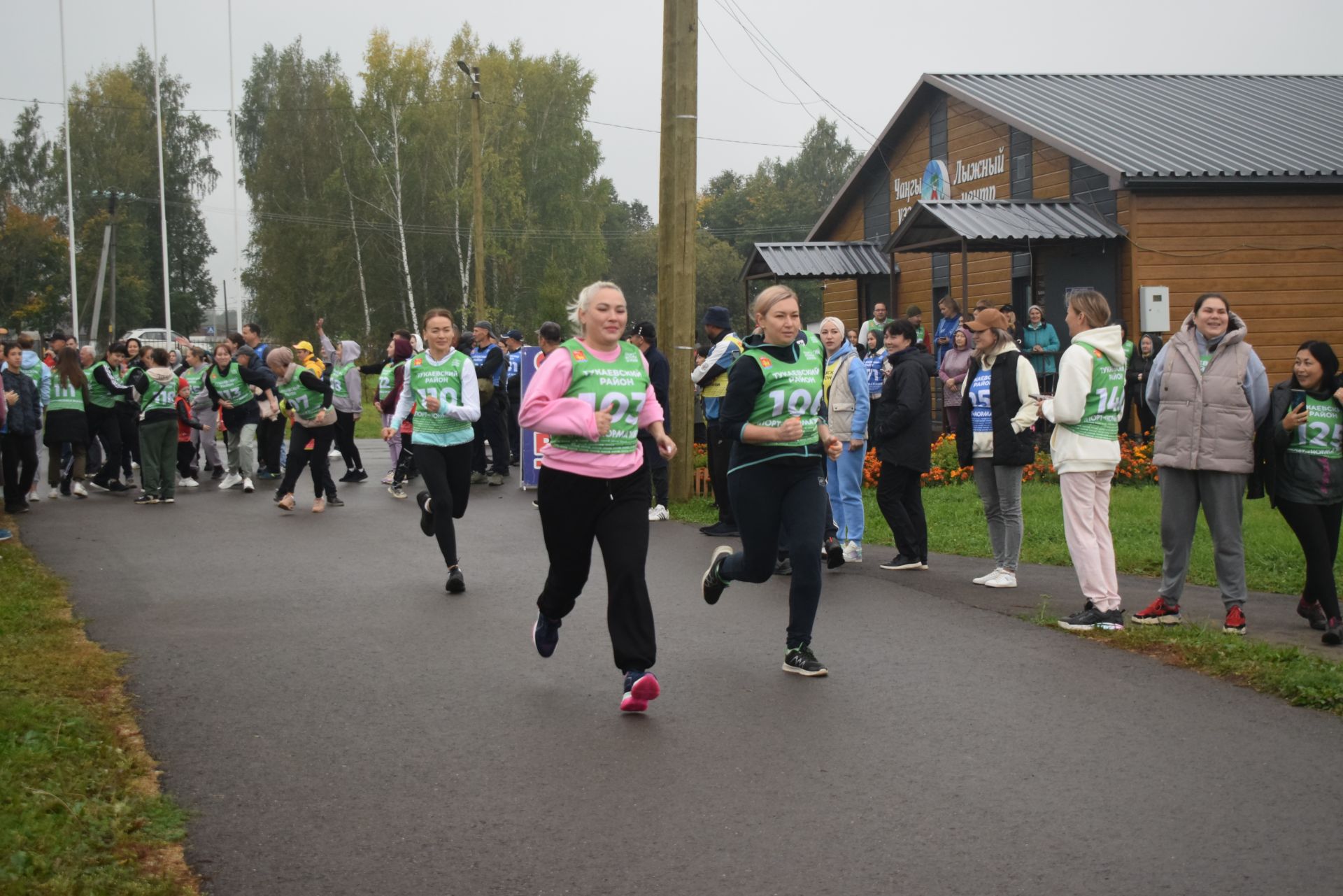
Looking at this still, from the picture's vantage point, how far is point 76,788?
5059 millimetres

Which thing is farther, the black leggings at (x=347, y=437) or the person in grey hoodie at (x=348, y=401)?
the black leggings at (x=347, y=437)

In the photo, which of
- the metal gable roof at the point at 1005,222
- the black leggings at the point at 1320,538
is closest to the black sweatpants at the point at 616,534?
the black leggings at the point at 1320,538

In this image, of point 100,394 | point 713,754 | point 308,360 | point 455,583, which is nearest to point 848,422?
point 455,583

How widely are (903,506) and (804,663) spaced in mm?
3978

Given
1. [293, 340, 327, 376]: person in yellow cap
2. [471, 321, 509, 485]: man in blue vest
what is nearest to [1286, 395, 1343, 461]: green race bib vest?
[471, 321, 509, 485]: man in blue vest

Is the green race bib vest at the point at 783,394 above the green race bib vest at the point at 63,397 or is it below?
above

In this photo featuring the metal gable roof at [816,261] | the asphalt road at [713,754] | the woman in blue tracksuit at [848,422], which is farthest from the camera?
the metal gable roof at [816,261]

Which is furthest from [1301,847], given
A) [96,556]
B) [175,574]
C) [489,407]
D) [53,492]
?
[53,492]

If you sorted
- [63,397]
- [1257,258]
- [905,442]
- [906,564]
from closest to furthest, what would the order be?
1. [905,442]
2. [906,564]
3. [63,397]
4. [1257,258]

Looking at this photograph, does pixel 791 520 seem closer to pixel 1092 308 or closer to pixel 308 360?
pixel 1092 308

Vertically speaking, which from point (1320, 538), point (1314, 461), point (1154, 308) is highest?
point (1154, 308)

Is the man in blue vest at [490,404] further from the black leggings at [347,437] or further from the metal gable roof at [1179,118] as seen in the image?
the metal gable roof at [1179,118]

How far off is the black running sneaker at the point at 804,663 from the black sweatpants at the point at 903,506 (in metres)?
3.73

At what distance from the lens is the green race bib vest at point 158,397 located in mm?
16109
